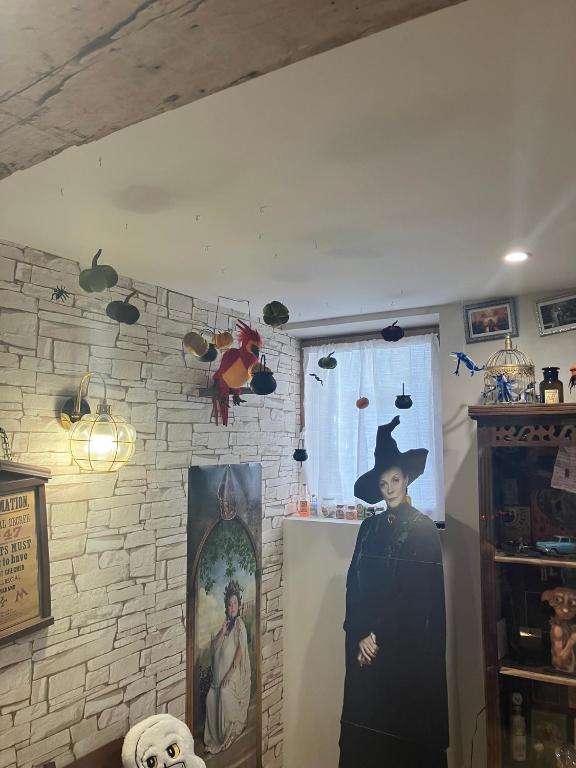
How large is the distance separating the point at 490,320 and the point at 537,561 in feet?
4.05

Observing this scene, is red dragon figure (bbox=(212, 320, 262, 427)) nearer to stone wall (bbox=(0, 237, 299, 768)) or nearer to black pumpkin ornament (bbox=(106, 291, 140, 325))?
stone wall (bbox=(0, 237, 299, 768))

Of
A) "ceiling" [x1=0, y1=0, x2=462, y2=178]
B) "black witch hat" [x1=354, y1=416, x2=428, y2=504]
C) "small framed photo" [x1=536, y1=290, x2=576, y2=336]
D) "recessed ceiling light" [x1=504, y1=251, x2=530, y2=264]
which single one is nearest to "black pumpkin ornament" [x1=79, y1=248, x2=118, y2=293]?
"ceiling" [x1=0, y1=0, x2=462, y2=178]

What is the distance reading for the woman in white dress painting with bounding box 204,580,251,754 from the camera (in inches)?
110

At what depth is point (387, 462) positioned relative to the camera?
2883 millimetres

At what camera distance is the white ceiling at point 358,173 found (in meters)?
1.07

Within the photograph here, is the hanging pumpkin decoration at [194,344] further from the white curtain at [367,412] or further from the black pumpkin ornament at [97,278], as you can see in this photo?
the white curtain at [367,412]

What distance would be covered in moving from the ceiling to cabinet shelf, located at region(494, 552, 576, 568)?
85.0 inches

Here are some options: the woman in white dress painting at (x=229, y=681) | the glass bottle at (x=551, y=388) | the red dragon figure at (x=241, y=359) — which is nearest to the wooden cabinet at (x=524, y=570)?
the glass bottle at (x=551, y=388)

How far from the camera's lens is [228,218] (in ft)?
6.01

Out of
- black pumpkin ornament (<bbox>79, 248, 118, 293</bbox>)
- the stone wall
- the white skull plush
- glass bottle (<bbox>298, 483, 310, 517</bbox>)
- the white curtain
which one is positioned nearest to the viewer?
black pumpkin ornament (<bbox>79, 248, 118, 293</bbox>)

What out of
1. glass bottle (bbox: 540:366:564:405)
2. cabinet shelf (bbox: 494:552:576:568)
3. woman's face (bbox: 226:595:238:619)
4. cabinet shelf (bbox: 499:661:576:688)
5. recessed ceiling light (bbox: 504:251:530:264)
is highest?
recessed ceiling light (bbox: 504:251:530:264)

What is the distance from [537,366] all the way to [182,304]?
1.82 meters

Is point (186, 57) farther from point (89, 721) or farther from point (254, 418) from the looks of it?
point (254, 418)

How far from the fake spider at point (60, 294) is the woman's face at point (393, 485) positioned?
176 cm
